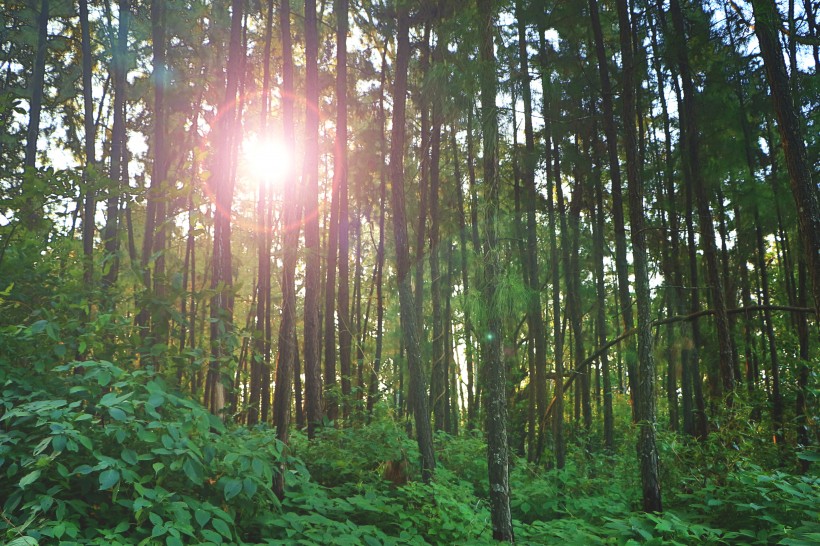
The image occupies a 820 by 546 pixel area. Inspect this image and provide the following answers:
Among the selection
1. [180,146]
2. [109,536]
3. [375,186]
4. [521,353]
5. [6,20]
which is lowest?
[109,536]

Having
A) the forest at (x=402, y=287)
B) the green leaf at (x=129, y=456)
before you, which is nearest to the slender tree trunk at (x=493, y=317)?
the forest at (x=402, y=287)

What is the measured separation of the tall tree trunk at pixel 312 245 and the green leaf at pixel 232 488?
346 centimetres

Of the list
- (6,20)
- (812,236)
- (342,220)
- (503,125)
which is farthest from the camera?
(6,20)

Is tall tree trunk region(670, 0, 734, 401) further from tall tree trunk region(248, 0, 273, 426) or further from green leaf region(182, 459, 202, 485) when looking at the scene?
green leaf region(182, 459, 202, 485)

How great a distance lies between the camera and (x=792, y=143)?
15.9 ft

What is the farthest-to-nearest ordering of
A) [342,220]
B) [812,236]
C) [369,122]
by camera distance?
Answer: [369,122]
[342,220]
[812,236]

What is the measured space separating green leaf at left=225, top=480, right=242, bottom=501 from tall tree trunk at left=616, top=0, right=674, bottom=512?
4334 millimetres

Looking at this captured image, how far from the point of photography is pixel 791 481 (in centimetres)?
472

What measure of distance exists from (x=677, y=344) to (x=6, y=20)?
17.6 meters

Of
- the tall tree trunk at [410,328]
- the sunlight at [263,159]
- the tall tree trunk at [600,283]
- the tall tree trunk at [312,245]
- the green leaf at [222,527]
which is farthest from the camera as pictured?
the sunlight at [263,159]

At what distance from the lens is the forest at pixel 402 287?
353 centimetres

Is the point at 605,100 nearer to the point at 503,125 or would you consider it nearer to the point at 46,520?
the point at 503,125

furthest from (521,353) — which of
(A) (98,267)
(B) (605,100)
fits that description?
(A) (98,267)

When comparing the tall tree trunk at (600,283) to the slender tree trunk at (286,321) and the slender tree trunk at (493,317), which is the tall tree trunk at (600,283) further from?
the slender tree trunk at (286,321)
